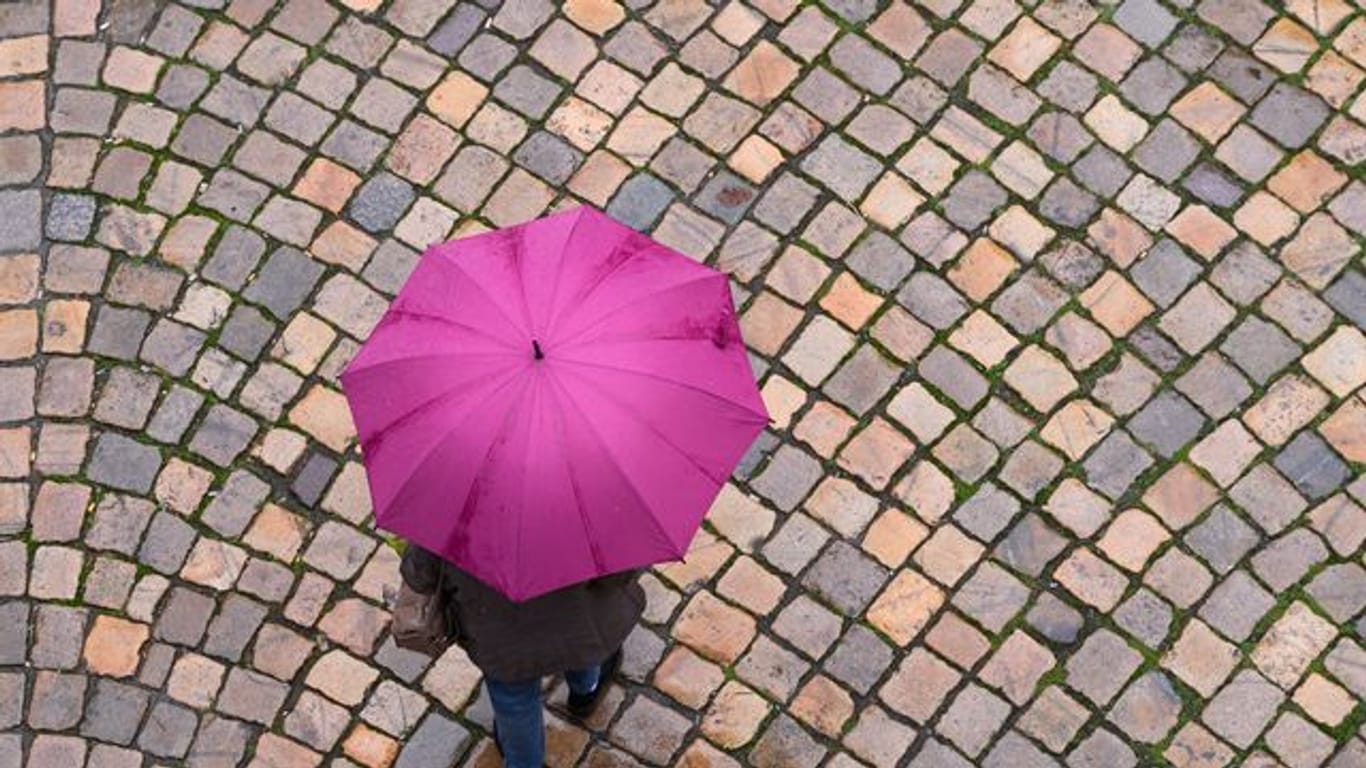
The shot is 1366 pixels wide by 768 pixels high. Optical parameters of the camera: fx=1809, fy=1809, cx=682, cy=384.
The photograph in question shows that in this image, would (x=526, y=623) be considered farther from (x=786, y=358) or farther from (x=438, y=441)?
(x=786, y=358)

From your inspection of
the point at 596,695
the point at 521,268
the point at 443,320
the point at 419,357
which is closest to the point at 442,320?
the point at 443,320

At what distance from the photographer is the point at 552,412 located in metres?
4.25

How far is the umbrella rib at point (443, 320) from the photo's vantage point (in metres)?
4.40

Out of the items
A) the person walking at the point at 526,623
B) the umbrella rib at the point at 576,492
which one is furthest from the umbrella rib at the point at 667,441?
the person walking at the point at 526,623

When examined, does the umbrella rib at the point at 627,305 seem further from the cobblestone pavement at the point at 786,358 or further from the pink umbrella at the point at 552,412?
the cobblestone pavement at the point at 786,358

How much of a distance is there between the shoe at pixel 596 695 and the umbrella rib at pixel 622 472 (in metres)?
1.49

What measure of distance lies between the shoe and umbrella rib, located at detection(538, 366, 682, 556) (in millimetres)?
1492

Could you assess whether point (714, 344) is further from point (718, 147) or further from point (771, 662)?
point (718, 147)

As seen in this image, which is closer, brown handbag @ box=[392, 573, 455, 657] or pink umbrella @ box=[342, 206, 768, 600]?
pink umbrella @ box=[342, 206, 768, 600]

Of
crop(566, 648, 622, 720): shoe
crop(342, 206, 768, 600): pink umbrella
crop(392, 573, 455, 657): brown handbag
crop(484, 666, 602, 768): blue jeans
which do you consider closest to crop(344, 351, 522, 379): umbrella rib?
crop(342, 206, 768, 600): pink umbrella

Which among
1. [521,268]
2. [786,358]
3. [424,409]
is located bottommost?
[424,409]

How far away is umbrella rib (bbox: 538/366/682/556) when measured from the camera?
4254 mm

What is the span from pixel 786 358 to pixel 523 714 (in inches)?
69.6

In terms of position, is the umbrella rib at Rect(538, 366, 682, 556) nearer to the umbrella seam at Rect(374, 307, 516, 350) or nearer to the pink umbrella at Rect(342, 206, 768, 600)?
the pink umbrella at Rect(342, 206, 768, 600)
